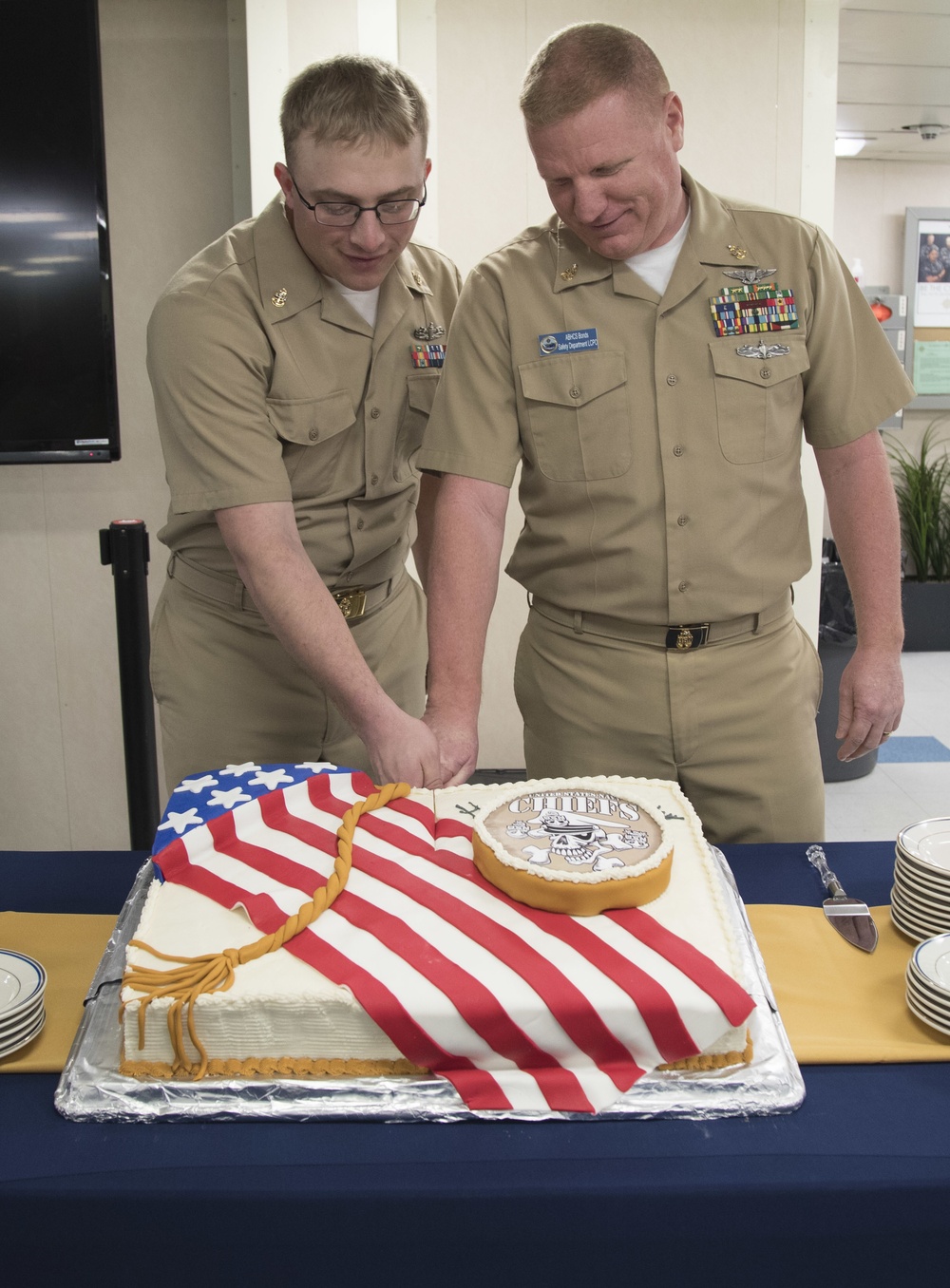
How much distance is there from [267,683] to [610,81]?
1113 millimetres

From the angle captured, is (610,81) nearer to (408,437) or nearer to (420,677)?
(408,437)

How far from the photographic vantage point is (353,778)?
1.30 metres

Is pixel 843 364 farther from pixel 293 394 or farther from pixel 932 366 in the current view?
pixel 932 366

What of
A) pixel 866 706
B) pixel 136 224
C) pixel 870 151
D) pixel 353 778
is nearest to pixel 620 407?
pixel 866 706

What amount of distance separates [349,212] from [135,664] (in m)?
1.11

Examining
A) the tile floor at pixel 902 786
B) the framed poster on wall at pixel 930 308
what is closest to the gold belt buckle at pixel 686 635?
the tile floor at pixel 902 786

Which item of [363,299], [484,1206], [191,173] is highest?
[191,173]

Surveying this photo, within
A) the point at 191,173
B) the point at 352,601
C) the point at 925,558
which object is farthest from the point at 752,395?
the point at 925,558

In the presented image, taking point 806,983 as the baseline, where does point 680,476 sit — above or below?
above

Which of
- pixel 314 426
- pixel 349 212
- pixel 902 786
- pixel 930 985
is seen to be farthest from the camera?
pixel 902 786

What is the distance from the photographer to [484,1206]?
0.85 metres

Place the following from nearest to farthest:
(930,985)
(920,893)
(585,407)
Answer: (930,985) → (920,893) → (585,407)

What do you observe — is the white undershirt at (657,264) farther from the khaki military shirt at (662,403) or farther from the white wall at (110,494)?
the white wall at (110,494)

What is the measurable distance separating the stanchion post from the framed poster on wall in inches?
218
